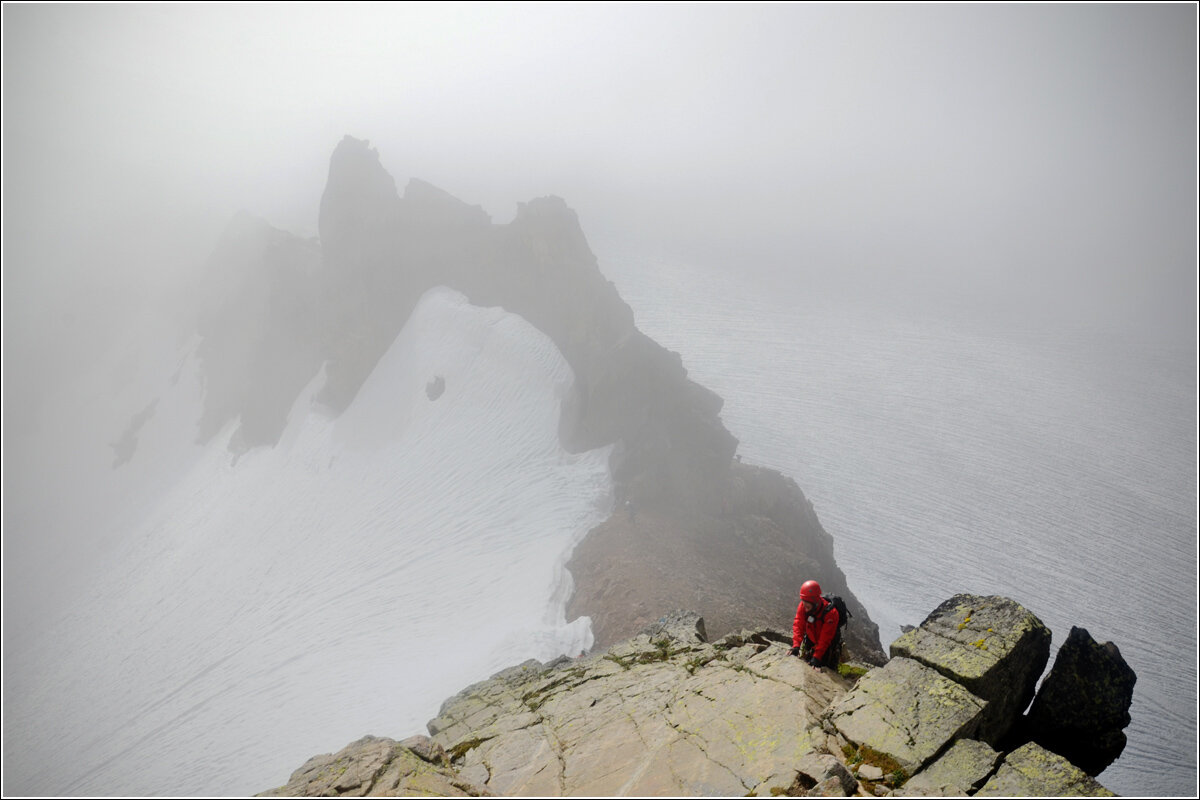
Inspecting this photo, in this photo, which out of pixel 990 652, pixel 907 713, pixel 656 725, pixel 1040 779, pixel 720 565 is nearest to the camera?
pixel 1040 779

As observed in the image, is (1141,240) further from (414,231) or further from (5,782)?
(5,782)

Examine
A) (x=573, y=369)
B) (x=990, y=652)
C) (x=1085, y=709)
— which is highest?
(x=573, y=369)

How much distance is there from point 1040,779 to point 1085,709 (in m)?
3.76

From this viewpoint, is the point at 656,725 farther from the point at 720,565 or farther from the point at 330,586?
the point at 330,586

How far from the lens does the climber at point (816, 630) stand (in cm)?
1114

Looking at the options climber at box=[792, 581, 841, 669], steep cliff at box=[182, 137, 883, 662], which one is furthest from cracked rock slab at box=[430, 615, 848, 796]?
steep cliff at box=[182, 137, 883, 662]

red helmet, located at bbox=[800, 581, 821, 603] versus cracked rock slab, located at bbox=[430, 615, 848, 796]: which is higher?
red helmet, located at bbox=[800, 581, 821, 603]

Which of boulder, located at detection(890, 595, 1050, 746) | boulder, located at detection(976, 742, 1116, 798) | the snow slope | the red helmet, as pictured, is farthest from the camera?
the snow slope

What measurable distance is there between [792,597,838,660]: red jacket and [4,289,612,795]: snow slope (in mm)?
10882

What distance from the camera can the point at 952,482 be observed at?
2130 inches

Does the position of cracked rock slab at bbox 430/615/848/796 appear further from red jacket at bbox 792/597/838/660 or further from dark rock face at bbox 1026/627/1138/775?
dark rock face at bbox 1026/627/1138/775

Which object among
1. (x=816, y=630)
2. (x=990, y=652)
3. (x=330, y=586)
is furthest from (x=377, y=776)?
(x=330, y=586)

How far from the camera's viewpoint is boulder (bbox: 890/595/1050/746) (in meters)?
8.95

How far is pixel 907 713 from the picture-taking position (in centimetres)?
849
